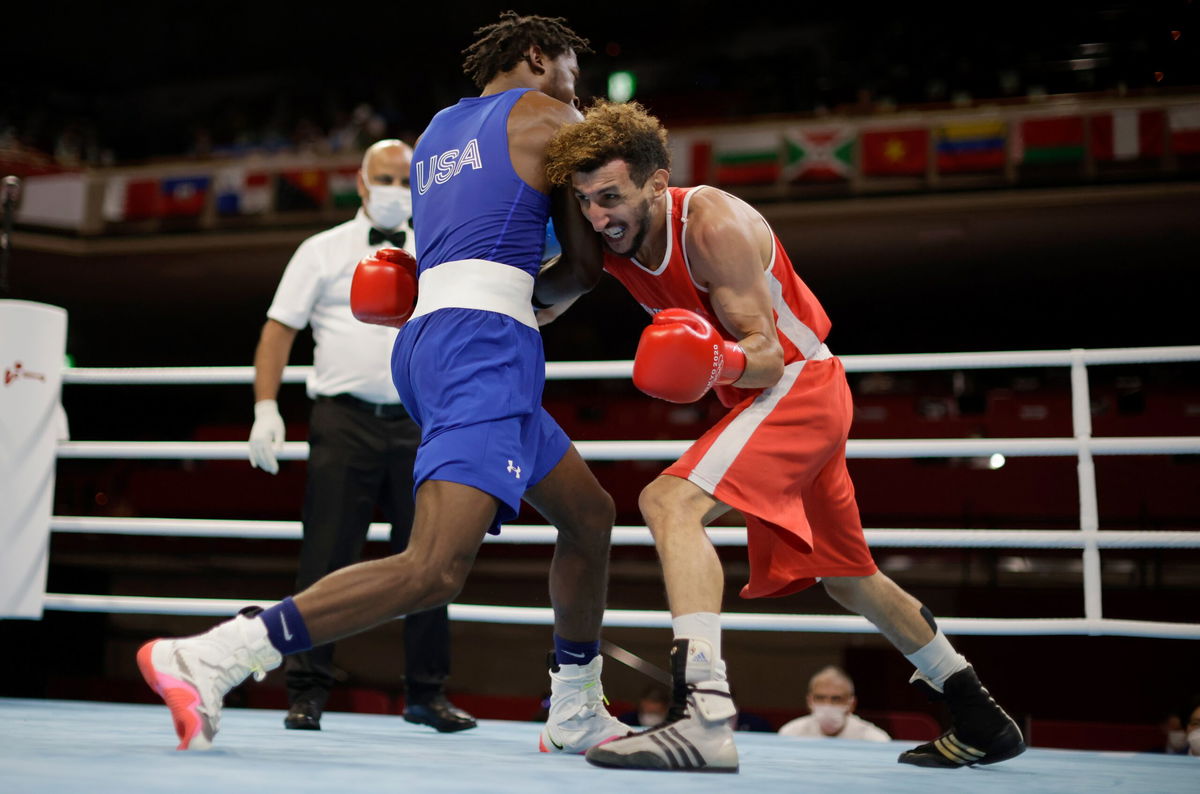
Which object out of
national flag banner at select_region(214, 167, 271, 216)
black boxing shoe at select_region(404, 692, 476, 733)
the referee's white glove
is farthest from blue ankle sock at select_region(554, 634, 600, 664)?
national flag banner at select_region(214, 167, 271, 216)

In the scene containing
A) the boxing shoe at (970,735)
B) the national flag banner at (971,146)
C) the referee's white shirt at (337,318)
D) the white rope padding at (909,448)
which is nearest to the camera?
the boxing shoe at (970,735)

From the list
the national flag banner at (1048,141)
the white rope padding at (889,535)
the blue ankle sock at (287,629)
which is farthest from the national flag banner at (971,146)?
the blue ankle sock at (287,629)

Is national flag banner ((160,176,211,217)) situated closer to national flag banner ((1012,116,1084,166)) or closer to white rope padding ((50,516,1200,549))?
national flag banner ((1012,116,1084,166))

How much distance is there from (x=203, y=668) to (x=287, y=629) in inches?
5.5

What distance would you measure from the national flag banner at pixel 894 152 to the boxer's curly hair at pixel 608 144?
23.7 feet

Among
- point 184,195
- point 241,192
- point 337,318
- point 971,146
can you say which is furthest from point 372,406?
point 184,195

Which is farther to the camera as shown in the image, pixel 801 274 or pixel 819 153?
pixel 801 274

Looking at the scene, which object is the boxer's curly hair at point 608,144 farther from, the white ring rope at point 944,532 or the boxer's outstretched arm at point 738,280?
the white ring rope at point 944,532

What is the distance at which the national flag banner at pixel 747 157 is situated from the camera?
897 centimetres

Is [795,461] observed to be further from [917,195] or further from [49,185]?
[49,185]

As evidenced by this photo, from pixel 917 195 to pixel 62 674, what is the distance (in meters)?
6.92

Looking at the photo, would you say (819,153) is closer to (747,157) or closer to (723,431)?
(747,157)

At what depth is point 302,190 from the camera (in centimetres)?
1003

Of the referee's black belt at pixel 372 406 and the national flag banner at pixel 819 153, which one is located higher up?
the national flag banner at pixel 819 153
